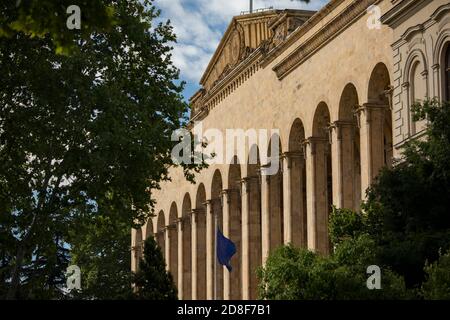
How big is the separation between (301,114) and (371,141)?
7.28 m

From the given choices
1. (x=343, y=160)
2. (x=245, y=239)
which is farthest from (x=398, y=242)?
(x=245, y=239)

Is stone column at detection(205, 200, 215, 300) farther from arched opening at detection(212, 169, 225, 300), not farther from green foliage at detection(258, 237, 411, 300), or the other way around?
green foliage at detection(258, 237, 411, 300)

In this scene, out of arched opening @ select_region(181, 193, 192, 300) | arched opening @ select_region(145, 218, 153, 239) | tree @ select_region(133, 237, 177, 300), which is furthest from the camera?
arched opening @ select_region(145, 218, 153, 239)

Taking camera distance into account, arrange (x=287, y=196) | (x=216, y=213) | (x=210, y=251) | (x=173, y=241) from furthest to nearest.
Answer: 1. (x=173, y=241)
2. (x=216, y=213)
3. (x=210, y=251)
4. (x=287, y=196)

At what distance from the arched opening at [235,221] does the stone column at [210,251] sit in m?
2.40

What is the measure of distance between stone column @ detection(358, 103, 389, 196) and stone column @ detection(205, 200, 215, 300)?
2014cm

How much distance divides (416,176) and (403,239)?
1659 millimetres

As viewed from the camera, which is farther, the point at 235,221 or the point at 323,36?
the point at 235,221

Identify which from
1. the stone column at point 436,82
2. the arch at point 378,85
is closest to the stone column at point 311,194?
the arch at point 378,85

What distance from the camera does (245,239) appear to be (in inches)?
2111

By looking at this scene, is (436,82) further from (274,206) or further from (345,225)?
(274,206)

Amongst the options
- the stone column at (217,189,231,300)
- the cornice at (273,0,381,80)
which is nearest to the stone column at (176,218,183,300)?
the stone column at (217,189,231,300)

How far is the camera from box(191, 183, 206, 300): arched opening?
6309 centimetres

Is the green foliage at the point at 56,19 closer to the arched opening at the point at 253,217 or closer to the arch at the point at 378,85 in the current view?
the arch at the point at 378,85
